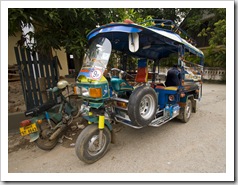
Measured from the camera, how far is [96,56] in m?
2.74

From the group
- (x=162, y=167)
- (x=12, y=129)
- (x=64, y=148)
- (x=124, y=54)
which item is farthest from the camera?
(x=124, y=54)

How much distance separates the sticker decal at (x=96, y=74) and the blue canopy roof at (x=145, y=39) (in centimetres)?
71

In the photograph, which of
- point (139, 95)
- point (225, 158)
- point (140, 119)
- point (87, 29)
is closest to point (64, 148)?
point (140, 119)

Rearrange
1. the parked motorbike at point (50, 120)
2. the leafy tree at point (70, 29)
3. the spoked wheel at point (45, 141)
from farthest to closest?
the leafy tree at point (70, 29), the spoked wheel at point (45, 141), the parked motorbike at point (50, 120)

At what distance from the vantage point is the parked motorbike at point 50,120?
9.37 feet

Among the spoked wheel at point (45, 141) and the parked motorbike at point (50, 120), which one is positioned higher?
the parked motorbike at point (50, 120)

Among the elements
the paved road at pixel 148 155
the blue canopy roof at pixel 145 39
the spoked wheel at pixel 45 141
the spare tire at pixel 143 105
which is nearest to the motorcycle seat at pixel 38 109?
the spoked wheel at pixel 45 141

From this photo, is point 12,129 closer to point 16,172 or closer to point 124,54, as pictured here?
point 16,172

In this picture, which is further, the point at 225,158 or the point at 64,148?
the point at 64,148

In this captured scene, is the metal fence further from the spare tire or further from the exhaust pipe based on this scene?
the spare tire

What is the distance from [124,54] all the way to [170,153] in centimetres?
303

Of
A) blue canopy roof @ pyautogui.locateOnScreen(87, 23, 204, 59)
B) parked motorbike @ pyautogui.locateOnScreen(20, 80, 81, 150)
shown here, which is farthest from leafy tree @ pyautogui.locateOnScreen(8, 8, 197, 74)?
parked motorbike @ pyautogui.locateOnScreen(20, 80, 81, 150)

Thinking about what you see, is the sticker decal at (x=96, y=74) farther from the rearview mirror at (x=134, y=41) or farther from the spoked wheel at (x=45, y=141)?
the spoked wheel at (x=45, y=141)

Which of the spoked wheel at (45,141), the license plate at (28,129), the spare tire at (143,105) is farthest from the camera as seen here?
the spoked wheel at (45,141)
